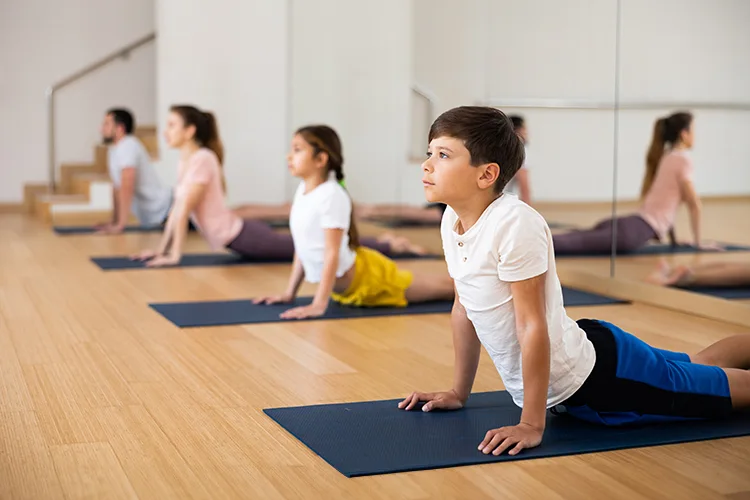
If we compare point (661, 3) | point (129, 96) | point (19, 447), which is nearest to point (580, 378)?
point (19, 447)

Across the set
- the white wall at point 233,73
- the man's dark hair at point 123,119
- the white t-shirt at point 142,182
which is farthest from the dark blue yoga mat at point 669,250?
the white wall at point 233,73

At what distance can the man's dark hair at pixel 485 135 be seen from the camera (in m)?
2.10

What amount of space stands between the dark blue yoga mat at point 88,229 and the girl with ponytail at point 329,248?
9.96 ft

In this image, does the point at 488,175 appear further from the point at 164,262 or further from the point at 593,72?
the point at 164,262

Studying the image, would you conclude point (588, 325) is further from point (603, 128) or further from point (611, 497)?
point (603, 128)

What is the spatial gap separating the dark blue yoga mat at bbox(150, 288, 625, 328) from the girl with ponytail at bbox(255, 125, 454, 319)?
0.16 feet

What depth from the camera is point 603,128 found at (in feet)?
13.6

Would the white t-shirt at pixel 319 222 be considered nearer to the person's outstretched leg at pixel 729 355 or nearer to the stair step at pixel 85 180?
the person's outstretched leg at pixel 729 355

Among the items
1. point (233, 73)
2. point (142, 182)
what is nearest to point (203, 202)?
point (142, 182)

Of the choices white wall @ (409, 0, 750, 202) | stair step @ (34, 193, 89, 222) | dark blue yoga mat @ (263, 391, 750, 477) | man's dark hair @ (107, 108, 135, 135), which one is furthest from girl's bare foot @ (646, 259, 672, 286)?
stair step @ (34, 193, 89, 222)

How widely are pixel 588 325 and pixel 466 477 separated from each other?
1.70 feet

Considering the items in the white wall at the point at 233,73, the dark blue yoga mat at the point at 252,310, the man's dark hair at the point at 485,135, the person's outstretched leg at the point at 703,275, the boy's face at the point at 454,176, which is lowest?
the dark blue yoga mat at the point at 252,310

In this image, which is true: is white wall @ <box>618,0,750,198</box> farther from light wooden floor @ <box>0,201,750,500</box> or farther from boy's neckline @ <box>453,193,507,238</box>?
boy's neckline @ <box>453,193,507,238</box>

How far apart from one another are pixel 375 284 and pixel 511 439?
5.92 feet
